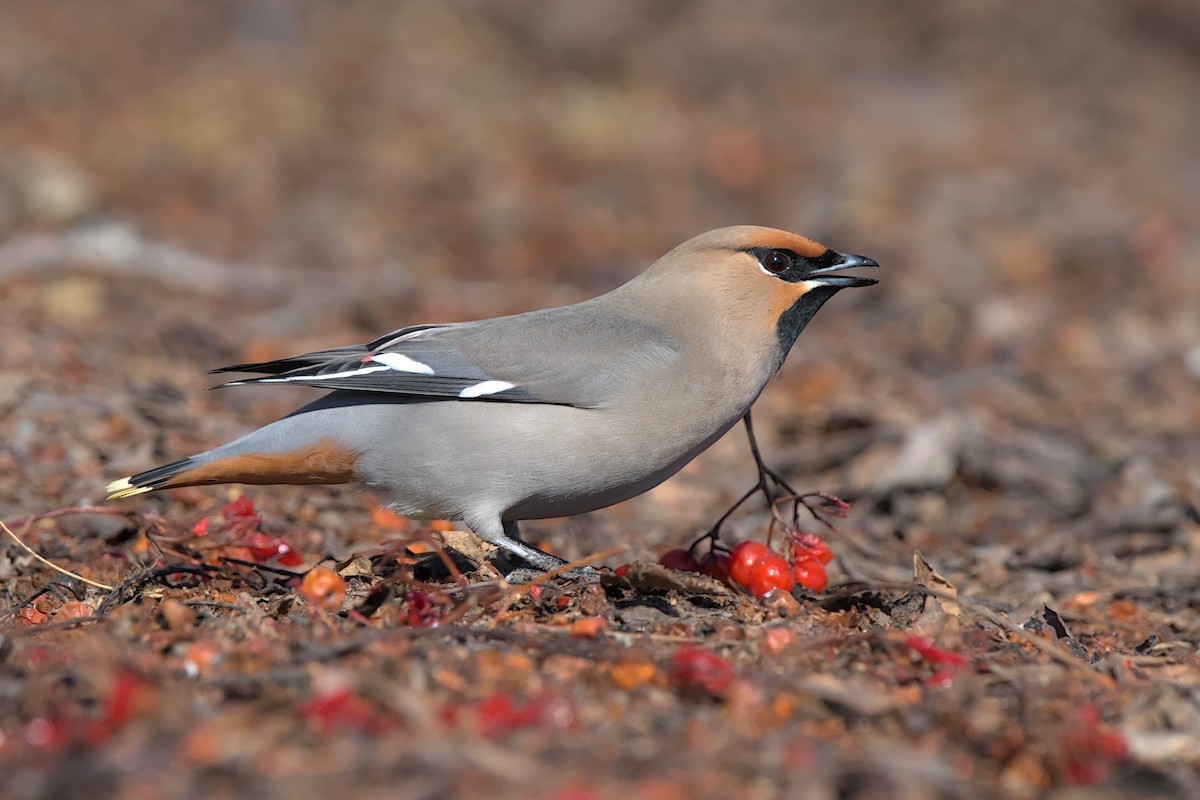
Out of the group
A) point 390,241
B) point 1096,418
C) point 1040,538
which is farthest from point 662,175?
point 1040,538

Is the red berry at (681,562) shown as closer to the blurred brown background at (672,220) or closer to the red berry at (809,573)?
the red berry at (809,573)

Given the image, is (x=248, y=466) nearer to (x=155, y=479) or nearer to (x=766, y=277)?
(x=155, y=479)

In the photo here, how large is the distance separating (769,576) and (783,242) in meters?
1.26

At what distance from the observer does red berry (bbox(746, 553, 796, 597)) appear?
405 cm

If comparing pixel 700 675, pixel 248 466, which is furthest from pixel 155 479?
pixel 700 675

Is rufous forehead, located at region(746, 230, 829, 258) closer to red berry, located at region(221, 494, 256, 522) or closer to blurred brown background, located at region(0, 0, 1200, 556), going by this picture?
blurred brown background, located at region(0, 0, 1200, 556)

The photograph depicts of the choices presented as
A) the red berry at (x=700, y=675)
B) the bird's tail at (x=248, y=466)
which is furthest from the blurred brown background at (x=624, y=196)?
the red berry at (x=700, y=675)

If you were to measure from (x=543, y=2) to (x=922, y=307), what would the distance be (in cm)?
784

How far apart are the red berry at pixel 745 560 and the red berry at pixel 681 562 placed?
16 cm

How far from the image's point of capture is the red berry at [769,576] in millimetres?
4047

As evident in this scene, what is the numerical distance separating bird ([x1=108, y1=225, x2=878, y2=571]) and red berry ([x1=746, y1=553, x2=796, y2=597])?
19.9 inches

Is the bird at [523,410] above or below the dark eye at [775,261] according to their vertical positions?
below

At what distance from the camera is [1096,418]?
7.53m

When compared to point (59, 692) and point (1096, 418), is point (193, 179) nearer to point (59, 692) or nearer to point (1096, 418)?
point (1096, 418)
